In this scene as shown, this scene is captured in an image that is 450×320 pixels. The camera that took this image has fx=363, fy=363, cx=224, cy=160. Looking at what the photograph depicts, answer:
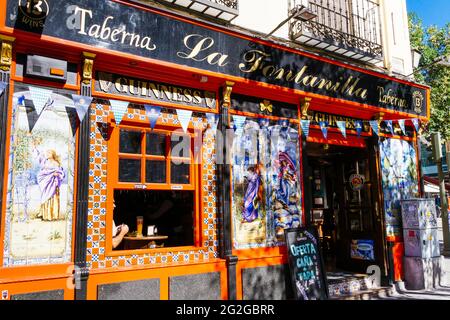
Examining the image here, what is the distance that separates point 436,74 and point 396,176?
9.36 metres

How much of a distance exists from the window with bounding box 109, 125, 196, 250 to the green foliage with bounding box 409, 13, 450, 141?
11.0 metres

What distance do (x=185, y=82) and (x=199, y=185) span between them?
5.47 ft

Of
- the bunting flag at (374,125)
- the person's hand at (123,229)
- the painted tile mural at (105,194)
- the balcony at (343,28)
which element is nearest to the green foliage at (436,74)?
the balcony at (343,28)

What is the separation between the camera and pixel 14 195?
436 centimetres

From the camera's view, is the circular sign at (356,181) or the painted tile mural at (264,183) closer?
the painted tile mural at (264,183)

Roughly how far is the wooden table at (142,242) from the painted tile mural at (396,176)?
533 centimetres

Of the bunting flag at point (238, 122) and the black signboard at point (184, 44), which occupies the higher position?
the black signboard at point (184, 44)

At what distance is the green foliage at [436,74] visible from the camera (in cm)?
1481

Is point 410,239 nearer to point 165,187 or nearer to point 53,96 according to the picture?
point 165,187

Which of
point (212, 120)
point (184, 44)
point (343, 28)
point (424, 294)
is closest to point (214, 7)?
point (184, 44)

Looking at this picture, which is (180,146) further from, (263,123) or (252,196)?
(263,123)

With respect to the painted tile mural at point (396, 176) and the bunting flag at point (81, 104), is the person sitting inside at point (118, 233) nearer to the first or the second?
the bunting flag at point (81, 104)

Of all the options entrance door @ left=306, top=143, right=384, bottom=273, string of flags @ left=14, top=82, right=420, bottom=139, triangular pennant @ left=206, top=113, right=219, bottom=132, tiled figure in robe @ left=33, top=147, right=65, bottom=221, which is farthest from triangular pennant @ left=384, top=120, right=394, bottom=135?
tiled figure in robe @ left=33, top=147, right=65, bottom=221
